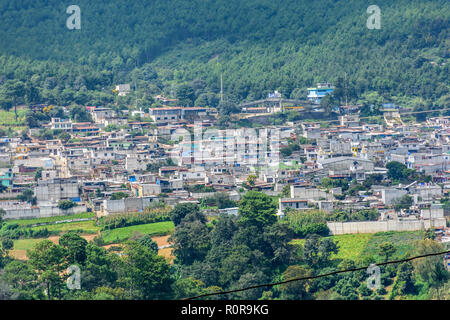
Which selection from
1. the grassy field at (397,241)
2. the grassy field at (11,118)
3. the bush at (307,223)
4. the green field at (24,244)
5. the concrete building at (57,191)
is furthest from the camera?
the grassy field at (11,118)

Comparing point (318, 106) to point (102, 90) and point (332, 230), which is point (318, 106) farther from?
point (332, 230)

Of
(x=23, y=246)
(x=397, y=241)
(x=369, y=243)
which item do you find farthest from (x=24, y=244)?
(x=397, y=241)

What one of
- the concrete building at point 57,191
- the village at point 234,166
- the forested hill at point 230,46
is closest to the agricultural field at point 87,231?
the village at point 234,166

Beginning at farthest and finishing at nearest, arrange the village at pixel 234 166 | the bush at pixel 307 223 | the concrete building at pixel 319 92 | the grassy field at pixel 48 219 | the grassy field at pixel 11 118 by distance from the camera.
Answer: the concrete building at pixel 319 92, the grassy field at pixel 11 118, the village at pixel 234 166, the grassy field at pixel 48 219, the bush at pixel 307 223

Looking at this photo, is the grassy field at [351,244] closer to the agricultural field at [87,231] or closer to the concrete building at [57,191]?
the agricultural field at [87,231]
